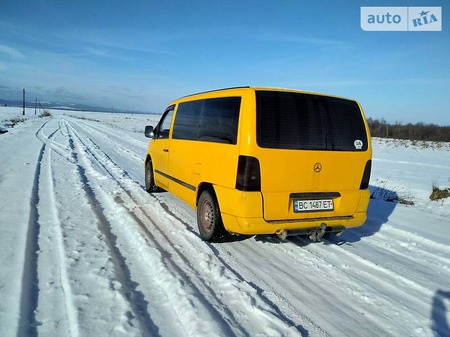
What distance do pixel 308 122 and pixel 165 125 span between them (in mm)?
3523

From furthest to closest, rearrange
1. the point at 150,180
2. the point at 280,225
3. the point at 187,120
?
the point at 150,180 → the point at 187,120 → the point at 280,225

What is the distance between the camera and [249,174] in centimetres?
369

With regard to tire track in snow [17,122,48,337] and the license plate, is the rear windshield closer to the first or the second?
the license plate

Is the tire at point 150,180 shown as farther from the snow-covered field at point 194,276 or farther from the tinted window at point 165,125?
the snow-covered field at point 194,276

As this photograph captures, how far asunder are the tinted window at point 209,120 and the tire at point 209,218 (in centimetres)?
80

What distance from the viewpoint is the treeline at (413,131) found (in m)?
44.4

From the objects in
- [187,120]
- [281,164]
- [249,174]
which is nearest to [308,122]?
[281,164]

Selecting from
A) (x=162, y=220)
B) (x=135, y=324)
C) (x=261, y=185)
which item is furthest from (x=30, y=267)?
(x=261, y=185)

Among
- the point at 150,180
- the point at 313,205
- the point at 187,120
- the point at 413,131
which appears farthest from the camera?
the point at 413,131

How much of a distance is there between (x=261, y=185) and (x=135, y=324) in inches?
75.7

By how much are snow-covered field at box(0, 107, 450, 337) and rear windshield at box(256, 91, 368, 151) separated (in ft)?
4.68

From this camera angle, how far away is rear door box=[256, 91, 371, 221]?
3777 mm

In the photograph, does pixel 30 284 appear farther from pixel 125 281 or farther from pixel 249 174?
pixel 249 174

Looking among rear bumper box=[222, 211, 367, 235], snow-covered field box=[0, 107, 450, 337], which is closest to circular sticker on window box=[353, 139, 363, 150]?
rear bumper box=[222, 211, 367, 235]
